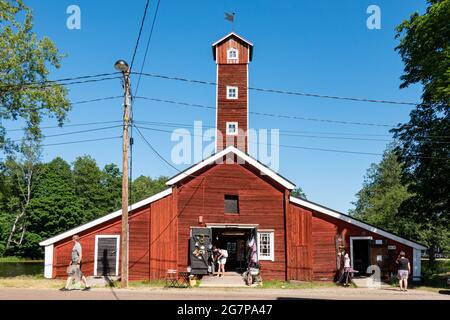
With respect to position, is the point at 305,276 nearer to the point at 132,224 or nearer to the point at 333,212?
the point at 333,212

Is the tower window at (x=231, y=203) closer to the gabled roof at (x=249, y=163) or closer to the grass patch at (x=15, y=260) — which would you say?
the gabled roof at (x=249, y=163)

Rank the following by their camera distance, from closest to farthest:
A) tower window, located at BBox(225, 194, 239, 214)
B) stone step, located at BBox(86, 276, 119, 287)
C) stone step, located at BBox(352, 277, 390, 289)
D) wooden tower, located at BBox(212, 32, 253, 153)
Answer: stone step, located at BBox(86, 276, 119, 287), stone step, located at BBox(352, 277, 390, 289), tower window, located at BBox(225, 194, 239, 214), wooden tower, located at BBox(212, 32, 253, 153)

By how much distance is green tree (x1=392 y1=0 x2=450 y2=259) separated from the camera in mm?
22797

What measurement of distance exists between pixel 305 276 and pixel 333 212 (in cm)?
377

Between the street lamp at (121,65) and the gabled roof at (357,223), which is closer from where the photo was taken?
the street lamp at (121,65)

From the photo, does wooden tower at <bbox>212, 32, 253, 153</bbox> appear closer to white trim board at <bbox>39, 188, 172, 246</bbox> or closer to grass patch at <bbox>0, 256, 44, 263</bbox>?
white trim board at <bbox>39, 188, 172, 246</bbox>

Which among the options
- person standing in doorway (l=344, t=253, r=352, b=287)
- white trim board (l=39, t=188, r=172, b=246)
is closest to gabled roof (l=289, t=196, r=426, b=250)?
person standing in doorway (l=344, t=253, r=352, b=287)

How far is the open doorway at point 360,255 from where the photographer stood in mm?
25609

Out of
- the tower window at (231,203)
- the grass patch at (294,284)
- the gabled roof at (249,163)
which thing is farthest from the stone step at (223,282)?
the gabled roof at (249,163)

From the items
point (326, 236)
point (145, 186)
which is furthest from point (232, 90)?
point (145, 186)

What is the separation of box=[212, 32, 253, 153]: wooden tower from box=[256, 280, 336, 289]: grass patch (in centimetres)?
978

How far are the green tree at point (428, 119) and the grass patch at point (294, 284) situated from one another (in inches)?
352

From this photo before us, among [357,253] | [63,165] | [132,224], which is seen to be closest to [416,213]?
[357,253]

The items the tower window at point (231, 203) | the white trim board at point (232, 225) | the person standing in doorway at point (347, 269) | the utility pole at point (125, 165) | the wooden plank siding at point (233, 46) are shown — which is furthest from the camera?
the wooden plank siding at point (233, 46)
